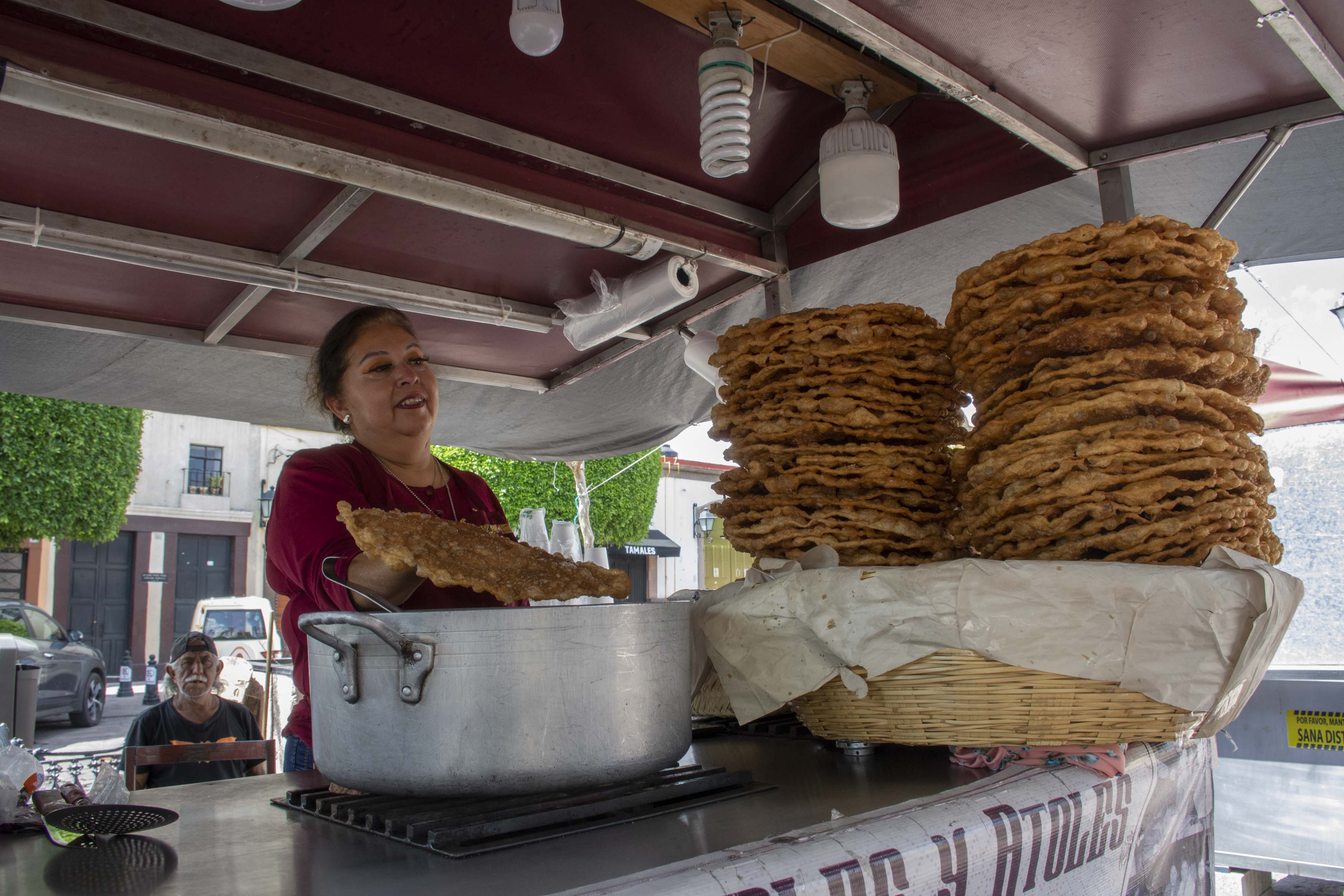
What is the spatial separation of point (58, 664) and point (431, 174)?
38.1 feet

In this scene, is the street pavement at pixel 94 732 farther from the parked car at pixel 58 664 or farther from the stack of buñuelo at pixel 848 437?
the stack of buñuelo at pixel 848 437

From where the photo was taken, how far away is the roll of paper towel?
2506 mm

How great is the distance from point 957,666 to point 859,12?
1.11 meters

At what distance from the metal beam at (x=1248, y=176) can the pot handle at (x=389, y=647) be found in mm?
1961

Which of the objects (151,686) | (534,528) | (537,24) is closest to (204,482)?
(151,686)

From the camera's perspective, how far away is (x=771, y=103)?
212cm

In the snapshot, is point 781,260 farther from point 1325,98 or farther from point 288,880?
point 288,880

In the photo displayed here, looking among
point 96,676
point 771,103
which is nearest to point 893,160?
point 771,103

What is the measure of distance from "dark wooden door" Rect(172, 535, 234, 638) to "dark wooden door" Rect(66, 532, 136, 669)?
0.90m

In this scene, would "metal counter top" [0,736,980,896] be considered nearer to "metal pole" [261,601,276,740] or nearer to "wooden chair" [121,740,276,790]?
"wooden chair" [121,740,276,790]

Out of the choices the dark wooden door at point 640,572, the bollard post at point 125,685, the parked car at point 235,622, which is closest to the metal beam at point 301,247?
the parked car at point 235,622

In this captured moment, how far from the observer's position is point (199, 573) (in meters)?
19.6

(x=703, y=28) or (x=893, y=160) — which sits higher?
(x=703, y=28)

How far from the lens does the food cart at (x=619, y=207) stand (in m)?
1.02
